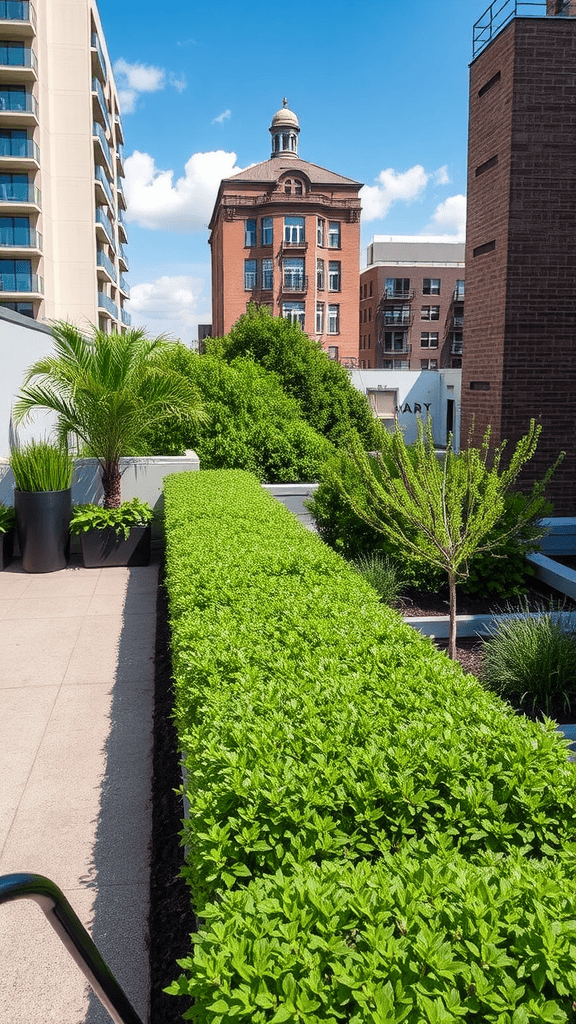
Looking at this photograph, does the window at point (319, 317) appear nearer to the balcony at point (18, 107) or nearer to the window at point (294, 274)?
the window at point (294, 274)

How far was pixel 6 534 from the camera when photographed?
10312mm

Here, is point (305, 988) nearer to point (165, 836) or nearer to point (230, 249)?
point (165, 836)

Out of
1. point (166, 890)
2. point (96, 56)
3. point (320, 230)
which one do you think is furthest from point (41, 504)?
point (320, 230)

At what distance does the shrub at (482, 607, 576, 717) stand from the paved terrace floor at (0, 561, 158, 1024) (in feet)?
8.98

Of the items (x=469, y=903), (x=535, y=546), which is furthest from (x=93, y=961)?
(x=535, y=546)

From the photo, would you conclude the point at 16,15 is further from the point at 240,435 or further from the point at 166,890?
the point at 166,890

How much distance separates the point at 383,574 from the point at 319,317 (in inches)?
2233

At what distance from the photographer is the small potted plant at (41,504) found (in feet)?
32.0

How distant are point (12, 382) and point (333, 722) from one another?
29.8ft

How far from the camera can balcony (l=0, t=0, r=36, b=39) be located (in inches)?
1374

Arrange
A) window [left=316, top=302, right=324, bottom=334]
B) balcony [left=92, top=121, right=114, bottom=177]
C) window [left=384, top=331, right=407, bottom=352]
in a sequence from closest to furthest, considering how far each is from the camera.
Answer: balcony [left=92, top=121, right=114, bottom=177] < window [left=316, top=302, right=324, bottom=334] < window [left=384, top=331, right=407, bottom=352]

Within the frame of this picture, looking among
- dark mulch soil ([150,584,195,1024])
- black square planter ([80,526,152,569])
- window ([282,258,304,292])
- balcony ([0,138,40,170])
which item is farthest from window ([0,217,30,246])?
dark mulch soil ([150,584,195,1024])

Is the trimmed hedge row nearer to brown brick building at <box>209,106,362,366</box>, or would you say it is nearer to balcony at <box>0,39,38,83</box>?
balcony at <box>0,39,38,83</box>

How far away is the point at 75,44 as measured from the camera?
3847 centimetres
